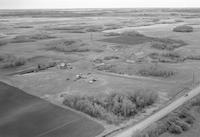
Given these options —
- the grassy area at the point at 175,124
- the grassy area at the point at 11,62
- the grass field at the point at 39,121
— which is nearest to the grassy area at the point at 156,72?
the grassy area at the point at 175,124

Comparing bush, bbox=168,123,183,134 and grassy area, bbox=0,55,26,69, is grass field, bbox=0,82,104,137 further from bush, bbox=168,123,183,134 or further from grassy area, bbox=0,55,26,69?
grassy area, bbox=0,55,26,69

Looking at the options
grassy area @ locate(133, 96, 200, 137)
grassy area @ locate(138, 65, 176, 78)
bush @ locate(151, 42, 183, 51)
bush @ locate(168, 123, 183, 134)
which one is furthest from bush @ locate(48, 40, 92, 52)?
bush @ locate(168, 123, 183, 134)

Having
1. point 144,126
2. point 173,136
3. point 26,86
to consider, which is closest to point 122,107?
point 144,126

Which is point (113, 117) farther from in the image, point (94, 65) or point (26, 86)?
point (94, 65)

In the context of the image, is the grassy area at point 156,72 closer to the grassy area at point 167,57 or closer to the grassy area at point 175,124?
the grassy area at point 167,57

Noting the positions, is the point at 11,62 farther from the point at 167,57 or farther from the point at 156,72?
the point at 167,57

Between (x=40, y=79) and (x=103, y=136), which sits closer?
(x=103, y=136)
